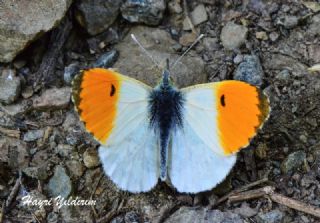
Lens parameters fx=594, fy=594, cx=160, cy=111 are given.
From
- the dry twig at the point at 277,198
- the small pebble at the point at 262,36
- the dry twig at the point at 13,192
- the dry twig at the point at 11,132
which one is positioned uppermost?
the dry twig at the point at 11,132

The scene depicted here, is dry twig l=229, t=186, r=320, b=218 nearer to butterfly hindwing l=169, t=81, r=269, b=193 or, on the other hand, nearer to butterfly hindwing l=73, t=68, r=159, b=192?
butterfly hindwing l=169, t=81, r=269, b=193

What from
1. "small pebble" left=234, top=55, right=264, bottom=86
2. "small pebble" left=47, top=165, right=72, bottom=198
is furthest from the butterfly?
"small pebble" left=234, top=55, right=264, bottom=86

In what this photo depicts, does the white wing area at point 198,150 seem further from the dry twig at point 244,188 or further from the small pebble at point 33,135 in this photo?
the small pebble at point 33,135

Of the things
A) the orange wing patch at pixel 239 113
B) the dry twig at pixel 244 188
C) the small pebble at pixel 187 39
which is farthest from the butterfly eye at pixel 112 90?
the small pebble at pixel 187 39

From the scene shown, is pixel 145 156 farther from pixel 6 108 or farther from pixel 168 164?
pixel 6 108

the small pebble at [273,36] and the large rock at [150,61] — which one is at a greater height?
the large rock at [150,61]

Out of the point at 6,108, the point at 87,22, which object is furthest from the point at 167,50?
the point at 6,108
